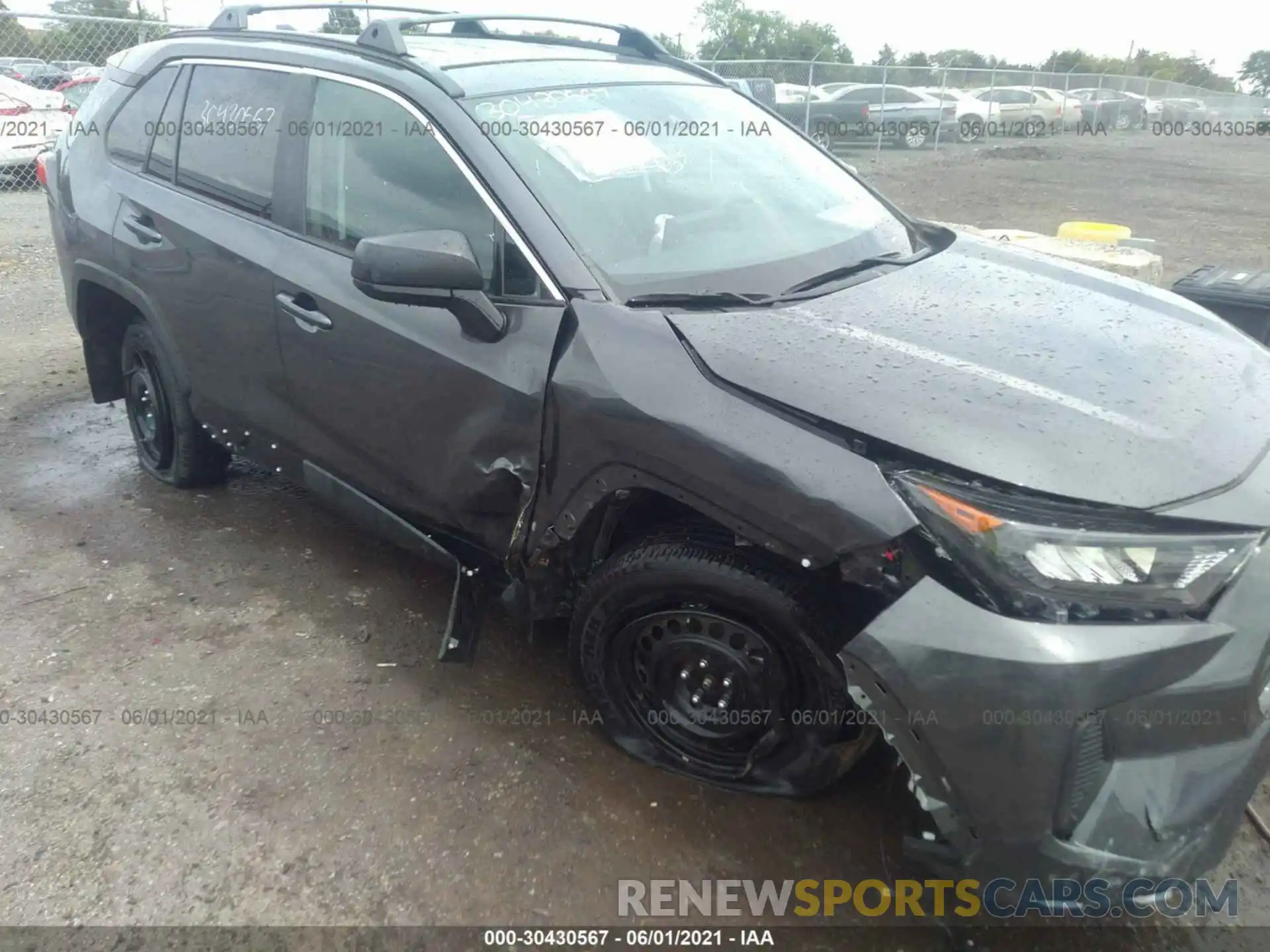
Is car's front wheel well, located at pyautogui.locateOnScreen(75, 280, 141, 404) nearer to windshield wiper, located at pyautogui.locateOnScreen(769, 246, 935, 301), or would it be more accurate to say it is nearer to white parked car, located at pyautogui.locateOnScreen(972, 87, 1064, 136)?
windshield wiper, located at pyautogui.locateOnScreen(769, 246, 935, 301)

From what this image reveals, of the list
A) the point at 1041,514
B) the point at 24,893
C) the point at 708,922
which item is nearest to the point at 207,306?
the point at 24,893

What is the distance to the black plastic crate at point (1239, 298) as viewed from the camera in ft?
12.9

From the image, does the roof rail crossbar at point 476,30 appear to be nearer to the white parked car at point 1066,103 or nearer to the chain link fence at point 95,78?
the chain link fence at point 95,78

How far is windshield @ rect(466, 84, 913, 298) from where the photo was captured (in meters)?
2.51

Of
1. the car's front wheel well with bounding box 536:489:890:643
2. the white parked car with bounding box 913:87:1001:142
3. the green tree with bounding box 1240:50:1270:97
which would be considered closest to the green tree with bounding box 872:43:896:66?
the white parked car with bounding box 913:87:1001:142

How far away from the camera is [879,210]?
128 inches

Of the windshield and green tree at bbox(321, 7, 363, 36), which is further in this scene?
green tree at bbox(321, 7, 363, 36)

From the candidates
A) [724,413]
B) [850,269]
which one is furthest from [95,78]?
[724,413]

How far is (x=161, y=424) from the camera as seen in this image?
4.05m

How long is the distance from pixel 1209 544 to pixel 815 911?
1.20m

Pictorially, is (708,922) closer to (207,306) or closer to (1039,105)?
(207,306)

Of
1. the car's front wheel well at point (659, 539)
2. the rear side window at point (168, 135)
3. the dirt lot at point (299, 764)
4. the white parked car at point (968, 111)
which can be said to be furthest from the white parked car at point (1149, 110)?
the car's front wheel well at point (659, 539)

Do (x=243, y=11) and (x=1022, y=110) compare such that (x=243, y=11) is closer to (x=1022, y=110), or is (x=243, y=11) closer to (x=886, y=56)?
→ (x=1022, y=110)

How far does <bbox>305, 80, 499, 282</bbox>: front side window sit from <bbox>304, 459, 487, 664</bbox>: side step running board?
79cm
